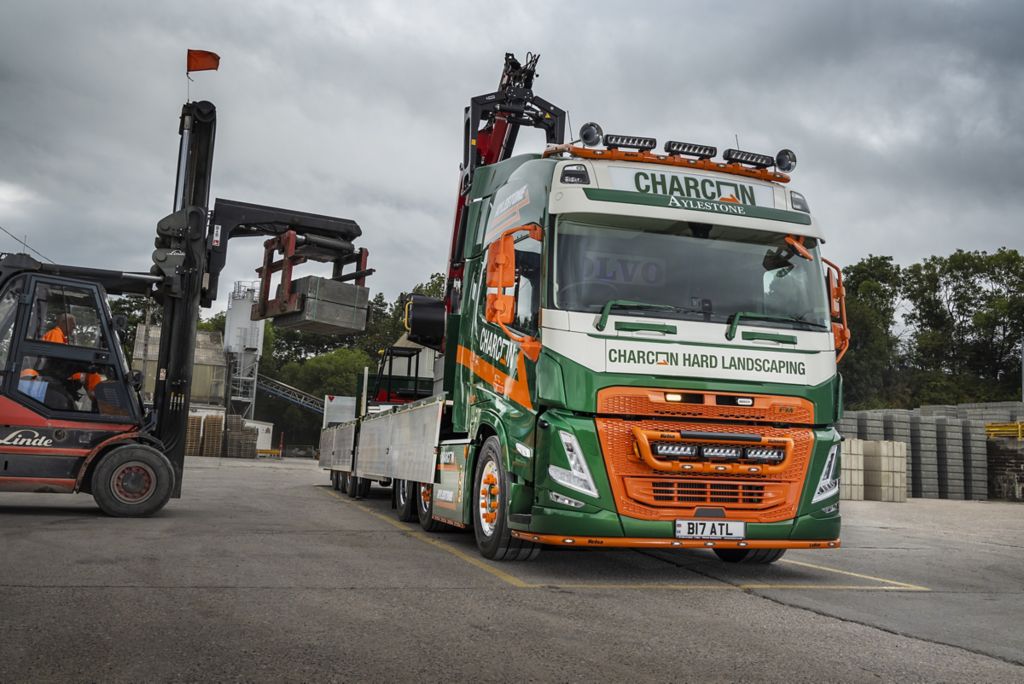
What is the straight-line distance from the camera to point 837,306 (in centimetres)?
788

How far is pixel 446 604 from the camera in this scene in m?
5.60

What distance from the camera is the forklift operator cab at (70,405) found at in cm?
1019

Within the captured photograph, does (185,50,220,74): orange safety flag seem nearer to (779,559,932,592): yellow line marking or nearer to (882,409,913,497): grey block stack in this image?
(779,559,932,592): yellow line marking

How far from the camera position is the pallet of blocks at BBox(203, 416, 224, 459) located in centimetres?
4450

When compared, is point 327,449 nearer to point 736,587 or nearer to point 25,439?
point 25,439

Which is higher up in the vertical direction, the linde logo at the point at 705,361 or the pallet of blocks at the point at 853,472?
the linde logo at the point at 705,361

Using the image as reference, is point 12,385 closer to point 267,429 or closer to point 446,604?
point 446,604

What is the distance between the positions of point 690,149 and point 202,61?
6768mm

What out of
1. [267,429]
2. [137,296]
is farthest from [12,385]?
[267,429]

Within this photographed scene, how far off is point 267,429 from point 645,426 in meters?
54.1

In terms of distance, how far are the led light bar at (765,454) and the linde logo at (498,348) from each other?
1990 mm

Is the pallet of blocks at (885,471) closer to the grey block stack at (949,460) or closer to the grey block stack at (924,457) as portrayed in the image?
the grey block stack at (924,457)

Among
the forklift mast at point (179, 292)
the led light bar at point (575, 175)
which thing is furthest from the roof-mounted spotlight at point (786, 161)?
the forklift mast at point (179, 292)

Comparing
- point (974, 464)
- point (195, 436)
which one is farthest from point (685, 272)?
point (195, 436)
